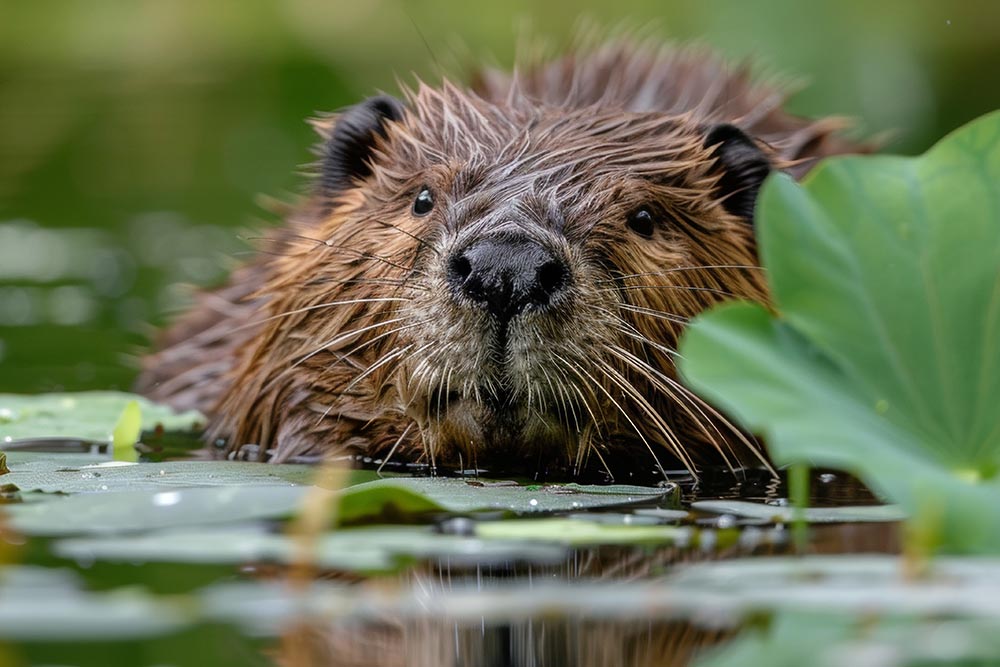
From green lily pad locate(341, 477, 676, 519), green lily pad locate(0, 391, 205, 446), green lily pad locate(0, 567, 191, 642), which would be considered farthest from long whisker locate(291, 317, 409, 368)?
green lily pad locate(0, 567, 191, 642)

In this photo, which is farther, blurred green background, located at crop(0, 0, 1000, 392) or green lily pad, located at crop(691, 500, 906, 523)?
blurred green background, located at crop(0, 0, 1000, 392)

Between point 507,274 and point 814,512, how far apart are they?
2.18 feet

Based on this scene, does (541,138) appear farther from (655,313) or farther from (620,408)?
(620,408)

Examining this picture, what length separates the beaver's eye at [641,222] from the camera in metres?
3.40

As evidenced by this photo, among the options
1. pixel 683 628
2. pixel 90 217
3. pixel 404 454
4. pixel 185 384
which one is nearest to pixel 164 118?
pixel 90 217

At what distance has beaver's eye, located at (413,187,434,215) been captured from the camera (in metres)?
3.44

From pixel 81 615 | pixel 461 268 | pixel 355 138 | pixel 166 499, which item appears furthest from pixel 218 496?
pixel 355 138

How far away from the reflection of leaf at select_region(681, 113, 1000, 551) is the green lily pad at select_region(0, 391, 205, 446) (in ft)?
6.18

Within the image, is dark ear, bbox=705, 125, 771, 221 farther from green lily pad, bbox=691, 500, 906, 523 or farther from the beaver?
green lily pad, bbox=691, 500, 906, 523

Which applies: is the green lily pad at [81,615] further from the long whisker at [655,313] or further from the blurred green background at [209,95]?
the blurred green background at [209,95]

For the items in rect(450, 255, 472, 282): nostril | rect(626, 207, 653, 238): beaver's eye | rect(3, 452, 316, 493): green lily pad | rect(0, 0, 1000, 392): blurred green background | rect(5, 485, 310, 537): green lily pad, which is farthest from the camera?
rect(0, 0, 1000, 392): blurred green background

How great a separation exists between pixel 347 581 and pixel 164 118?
11057 millimetres

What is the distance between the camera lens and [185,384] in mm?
4535

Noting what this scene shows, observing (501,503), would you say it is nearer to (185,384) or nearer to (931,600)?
(931,600)
